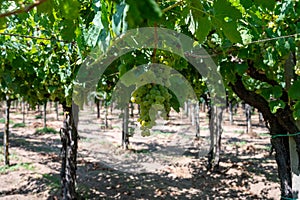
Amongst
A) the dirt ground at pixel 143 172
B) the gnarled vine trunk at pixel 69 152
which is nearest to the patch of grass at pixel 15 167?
the dirt ground at pixel 143 172

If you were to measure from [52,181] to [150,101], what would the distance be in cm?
810

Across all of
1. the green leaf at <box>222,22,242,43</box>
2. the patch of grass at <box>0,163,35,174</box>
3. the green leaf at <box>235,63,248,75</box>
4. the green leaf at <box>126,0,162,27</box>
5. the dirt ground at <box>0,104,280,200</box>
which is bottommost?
the dirt ground at <box>0,104,280,200</box>

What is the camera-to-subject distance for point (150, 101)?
53.6 inches

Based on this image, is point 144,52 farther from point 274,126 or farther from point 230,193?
point 230,193

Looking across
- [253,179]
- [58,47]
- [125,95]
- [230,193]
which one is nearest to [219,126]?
[253,179]

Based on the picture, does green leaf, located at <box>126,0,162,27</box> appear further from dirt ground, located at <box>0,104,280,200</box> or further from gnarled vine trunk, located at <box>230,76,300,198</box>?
dirt ground, located at <box>0,104,280,200</box>

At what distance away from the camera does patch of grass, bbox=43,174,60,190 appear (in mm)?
8188

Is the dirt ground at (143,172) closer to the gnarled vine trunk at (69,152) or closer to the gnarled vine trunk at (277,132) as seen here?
the gnarled vine trunk at (69,152)

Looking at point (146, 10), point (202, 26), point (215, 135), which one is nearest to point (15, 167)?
point (215, 135)

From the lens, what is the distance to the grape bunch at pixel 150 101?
4.43ft

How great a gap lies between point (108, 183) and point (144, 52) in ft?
26.0

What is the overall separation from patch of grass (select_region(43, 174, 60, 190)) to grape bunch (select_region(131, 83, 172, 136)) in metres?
7.35

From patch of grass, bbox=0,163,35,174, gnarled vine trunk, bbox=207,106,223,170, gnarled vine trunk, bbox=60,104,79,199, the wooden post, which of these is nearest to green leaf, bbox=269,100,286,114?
the wooden post

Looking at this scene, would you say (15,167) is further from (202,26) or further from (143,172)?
(202,26)
